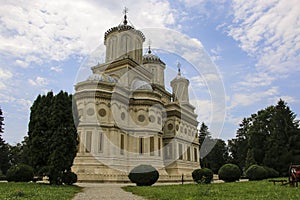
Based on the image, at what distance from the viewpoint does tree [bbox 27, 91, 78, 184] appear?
55.0 ft

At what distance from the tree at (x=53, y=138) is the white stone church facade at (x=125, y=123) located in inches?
247

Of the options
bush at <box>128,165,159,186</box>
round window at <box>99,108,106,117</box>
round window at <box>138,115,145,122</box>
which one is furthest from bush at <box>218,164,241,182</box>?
round window at <box>99,108,106,117</box>

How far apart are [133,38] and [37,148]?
23533 millimetres

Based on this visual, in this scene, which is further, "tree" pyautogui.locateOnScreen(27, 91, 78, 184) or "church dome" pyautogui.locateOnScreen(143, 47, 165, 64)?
"church dome" pyautogui.locateOnScreen(143, 47, 165, 64)

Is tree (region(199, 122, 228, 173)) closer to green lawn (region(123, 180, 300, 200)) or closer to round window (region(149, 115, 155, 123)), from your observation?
round window (region(149, 115, 155, 123))

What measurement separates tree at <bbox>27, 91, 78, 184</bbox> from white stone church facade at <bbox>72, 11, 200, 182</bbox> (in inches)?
247

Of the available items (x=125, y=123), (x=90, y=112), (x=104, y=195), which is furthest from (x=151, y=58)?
(x=104, y=195)

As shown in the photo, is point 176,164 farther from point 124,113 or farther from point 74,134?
point 74,134

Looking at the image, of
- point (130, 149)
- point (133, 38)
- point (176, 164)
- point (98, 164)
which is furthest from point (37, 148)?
point (133, 38)

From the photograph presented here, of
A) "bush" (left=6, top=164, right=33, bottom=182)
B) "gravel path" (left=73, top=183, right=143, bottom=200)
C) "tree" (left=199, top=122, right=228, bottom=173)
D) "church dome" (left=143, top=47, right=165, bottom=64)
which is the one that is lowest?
"gravel path" (left=73, top=183, right=143, bottom=200)

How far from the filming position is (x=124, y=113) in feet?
100

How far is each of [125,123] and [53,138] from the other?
1353cm

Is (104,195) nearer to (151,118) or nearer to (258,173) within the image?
(258,173)

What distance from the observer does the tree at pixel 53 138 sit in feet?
55.0
